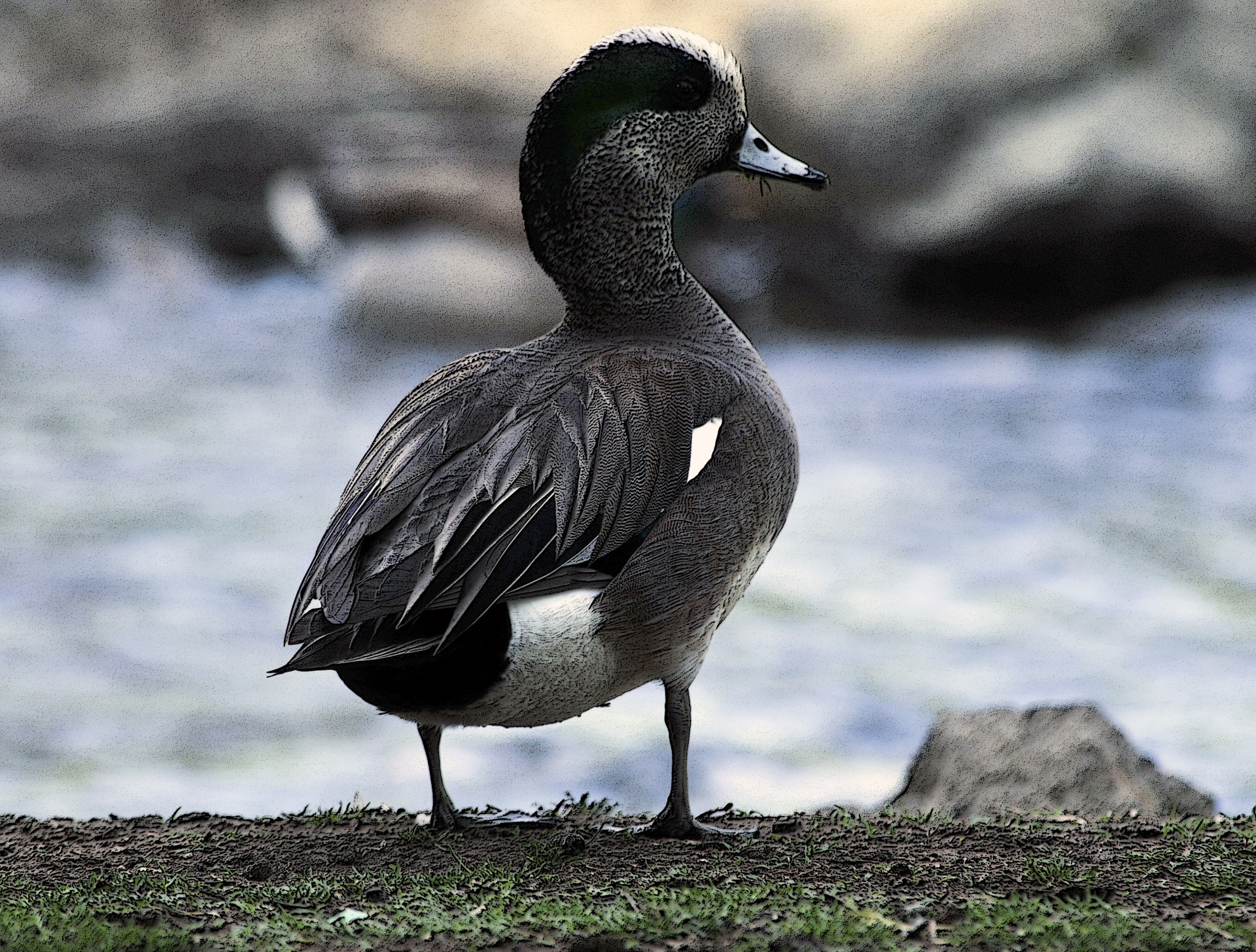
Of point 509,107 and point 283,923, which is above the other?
point 509,107

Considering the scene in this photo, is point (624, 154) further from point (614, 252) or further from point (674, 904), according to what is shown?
point (674, 904)

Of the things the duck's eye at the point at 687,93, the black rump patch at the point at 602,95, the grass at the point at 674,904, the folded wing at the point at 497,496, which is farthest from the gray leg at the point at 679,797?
the duck's eye at the point at 687,93

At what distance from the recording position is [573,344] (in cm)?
392

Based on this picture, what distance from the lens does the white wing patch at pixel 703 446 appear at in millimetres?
3516

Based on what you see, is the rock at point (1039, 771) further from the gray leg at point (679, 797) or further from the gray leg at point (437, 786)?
the gray leg at point (437, 786)

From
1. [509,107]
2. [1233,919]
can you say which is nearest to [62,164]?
[509,107]

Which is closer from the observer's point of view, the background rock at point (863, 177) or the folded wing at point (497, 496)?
the folded wing at point (497, 496)

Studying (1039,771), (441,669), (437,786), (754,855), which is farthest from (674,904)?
(1039,771)

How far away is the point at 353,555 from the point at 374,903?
741 mm

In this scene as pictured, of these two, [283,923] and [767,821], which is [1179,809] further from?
[283,923]

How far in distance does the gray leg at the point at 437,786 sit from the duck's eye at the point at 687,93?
177cm

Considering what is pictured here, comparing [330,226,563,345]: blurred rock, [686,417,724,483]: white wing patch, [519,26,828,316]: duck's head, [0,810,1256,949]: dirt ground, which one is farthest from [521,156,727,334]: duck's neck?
[330,226,563,345]: blurred rock

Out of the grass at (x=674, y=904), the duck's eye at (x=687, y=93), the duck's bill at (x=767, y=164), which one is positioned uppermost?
the duck's eye at (x=687, y=93)

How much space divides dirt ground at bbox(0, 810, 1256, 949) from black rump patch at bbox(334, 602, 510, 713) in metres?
0.42
